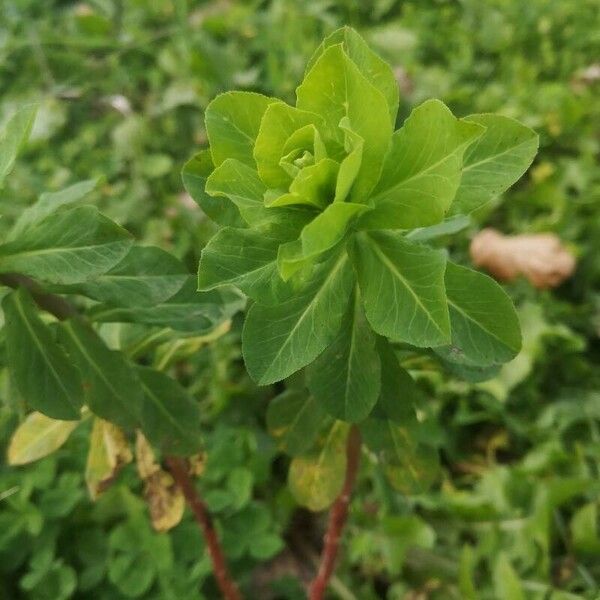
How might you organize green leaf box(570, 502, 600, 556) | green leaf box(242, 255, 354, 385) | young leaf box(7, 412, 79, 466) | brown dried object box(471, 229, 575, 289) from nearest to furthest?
green leaf box(242, 255, 354, 385), young leaf box(7, 412, 79, 466), green leaf box(570, 502, 600, 556), brown dried object box(471, 229, 575, 289)

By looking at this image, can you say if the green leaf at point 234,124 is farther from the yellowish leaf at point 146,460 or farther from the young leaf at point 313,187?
the yellowish leaf at point 146,460

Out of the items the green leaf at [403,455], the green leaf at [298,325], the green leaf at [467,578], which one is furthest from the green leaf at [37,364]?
the green leaf at [467,578]

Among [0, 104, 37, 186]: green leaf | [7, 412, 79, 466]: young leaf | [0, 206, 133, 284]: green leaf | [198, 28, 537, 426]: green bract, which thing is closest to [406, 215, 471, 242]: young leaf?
[198, 28, 537, 426]: green bract

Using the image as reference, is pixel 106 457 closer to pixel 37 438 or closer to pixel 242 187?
pixel 37 438

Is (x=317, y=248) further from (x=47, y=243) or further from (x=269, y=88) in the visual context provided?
(x=269, y=88)

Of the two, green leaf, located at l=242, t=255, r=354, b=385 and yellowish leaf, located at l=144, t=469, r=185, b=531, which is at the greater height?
green leaf, located at l=242, t=255, r=354, b=385

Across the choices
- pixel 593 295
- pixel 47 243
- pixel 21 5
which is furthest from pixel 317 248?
pixel 21 5

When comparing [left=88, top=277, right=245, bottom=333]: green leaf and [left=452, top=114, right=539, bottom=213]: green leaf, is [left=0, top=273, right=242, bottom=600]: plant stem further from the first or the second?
[left=452, top=114, right=539, bottom=213]: green leaf
